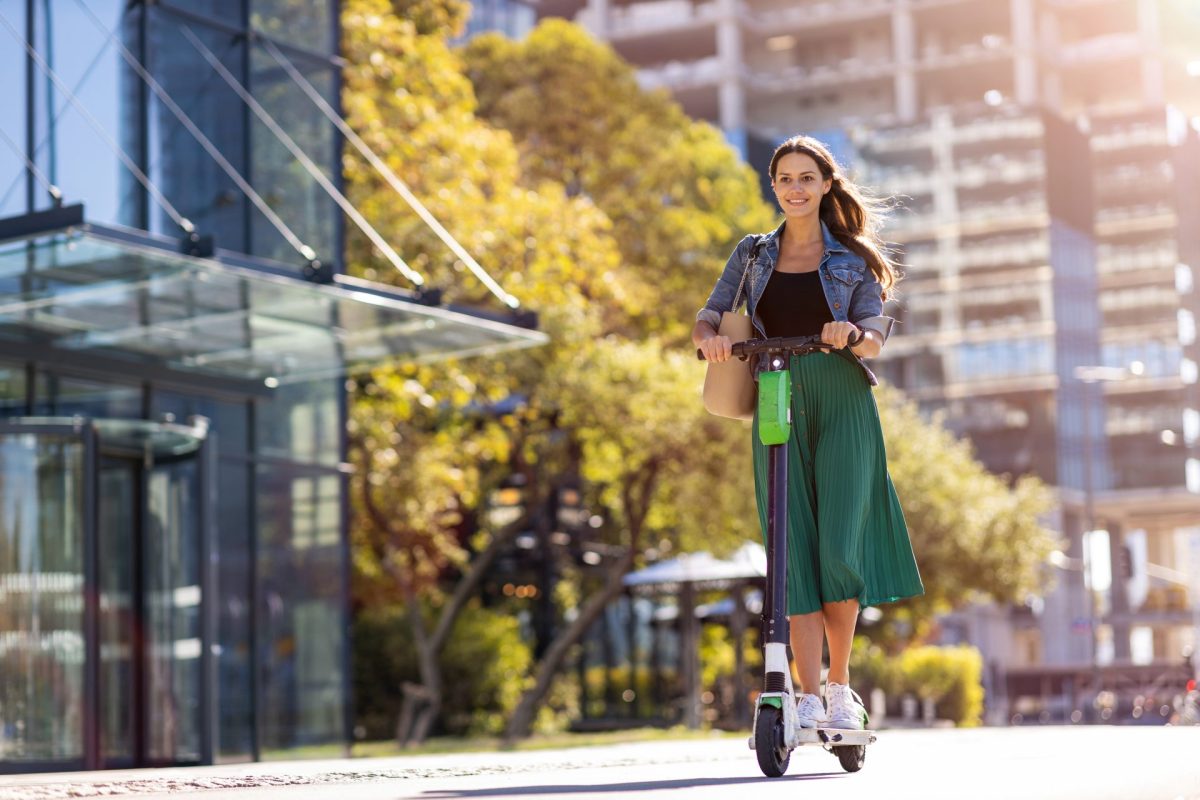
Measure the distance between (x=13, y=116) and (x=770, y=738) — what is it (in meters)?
10.9

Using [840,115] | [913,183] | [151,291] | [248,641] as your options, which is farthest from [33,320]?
[840,115]

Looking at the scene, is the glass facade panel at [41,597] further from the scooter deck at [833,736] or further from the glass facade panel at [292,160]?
the scooter deck at [833,736]

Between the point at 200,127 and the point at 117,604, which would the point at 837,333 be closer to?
the point at 117,604

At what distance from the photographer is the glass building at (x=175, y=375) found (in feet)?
46.0

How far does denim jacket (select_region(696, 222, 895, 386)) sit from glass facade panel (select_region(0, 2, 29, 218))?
9522mm

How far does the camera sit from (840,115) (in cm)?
9300

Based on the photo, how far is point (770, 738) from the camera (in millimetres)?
5809

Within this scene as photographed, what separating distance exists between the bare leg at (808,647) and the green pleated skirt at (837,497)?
0.16 feet

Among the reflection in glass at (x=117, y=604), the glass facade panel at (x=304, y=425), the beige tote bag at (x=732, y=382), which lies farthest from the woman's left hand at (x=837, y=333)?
the glass facade panel at (x=304, y=425)

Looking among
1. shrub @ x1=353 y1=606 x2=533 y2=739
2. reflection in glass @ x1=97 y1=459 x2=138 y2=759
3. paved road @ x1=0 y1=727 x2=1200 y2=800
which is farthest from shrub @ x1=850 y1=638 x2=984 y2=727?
paved road @ x1=0 y1=727 x2=1200 y2=800

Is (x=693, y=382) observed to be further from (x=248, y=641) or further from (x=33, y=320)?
(x=33, y=320)

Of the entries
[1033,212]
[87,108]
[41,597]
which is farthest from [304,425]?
[1033,212]

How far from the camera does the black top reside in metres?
6.44

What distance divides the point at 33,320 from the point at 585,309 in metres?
12.2
